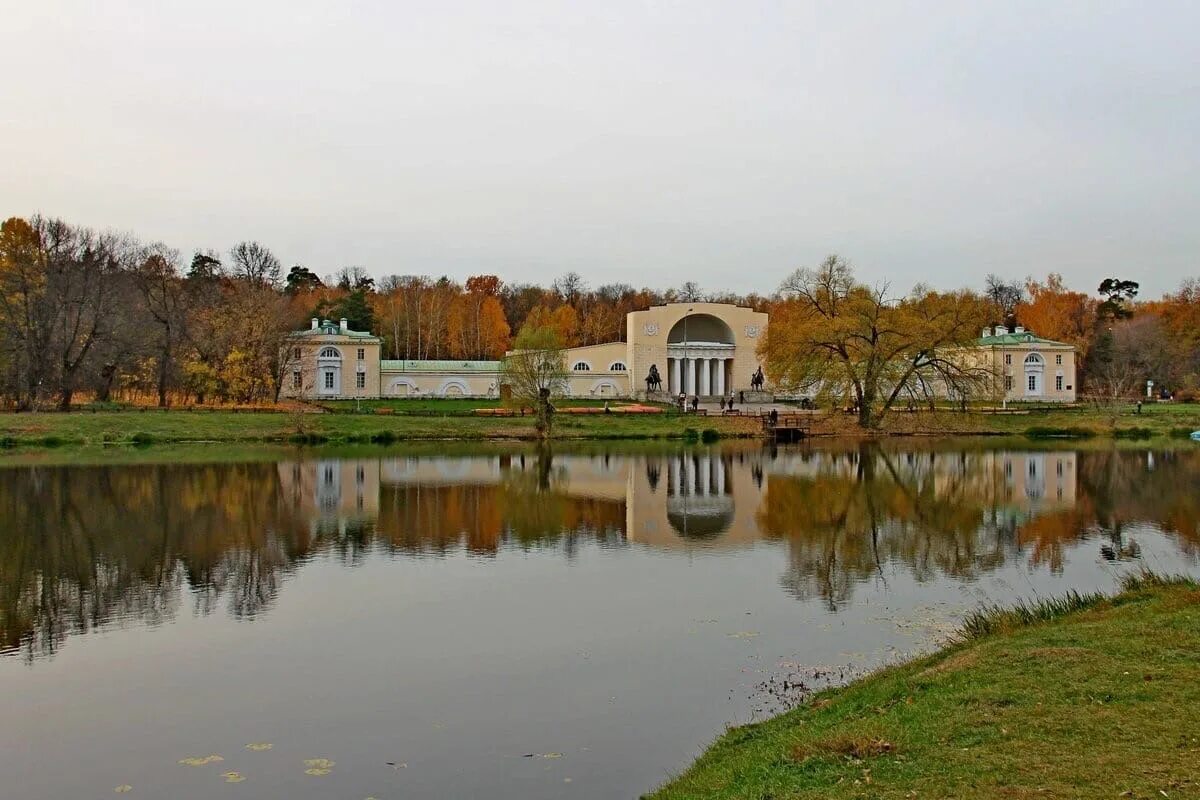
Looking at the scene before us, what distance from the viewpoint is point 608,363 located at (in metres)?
65.6

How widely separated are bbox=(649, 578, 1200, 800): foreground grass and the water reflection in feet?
14.8

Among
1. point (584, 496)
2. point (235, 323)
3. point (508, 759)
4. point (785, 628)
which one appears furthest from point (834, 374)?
point (508, 759)

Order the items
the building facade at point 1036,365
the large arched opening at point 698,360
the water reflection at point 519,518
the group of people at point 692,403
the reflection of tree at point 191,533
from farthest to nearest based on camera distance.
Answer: the building facade at point 1036,365, the large arched opening at point 698,360, the group of people at point 692,403, the water reflection at point 519,518, the reflection of tree at point 191,533

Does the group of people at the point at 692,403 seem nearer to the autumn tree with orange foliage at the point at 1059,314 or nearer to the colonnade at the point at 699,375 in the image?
the colonnade at the point at 699,375

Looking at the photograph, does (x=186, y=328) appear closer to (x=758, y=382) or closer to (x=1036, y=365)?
(x=758, y=382)

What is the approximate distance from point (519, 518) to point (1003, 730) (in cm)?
1513

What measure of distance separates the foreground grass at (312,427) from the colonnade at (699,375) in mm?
16725

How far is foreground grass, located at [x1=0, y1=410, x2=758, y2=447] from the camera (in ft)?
129

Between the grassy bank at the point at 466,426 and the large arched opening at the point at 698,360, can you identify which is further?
the large arched opening at the point at 698,360

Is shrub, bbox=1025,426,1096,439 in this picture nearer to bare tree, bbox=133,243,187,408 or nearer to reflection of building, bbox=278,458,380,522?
reflection of building, bbox=278,458,380,522

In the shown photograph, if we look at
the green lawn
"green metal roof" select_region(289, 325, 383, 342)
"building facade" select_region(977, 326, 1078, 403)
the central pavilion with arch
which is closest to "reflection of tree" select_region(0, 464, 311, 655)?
the green lawn

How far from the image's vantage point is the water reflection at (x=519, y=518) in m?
14.4

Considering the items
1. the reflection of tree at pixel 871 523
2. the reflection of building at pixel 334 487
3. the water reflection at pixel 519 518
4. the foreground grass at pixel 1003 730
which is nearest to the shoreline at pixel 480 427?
the reflection of building at pixel 334 487

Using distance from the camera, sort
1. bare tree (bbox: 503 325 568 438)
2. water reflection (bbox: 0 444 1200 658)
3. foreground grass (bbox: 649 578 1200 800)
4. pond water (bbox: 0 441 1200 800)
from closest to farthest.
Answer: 1. foreground grass (bbox: 649 578 1200 800)
2. pond water (bbox: 0 441 1200 800)
3. water reflection (bbox: 0 444 1200 658)
4. bare tree (bbox: 503 325 568 438)
